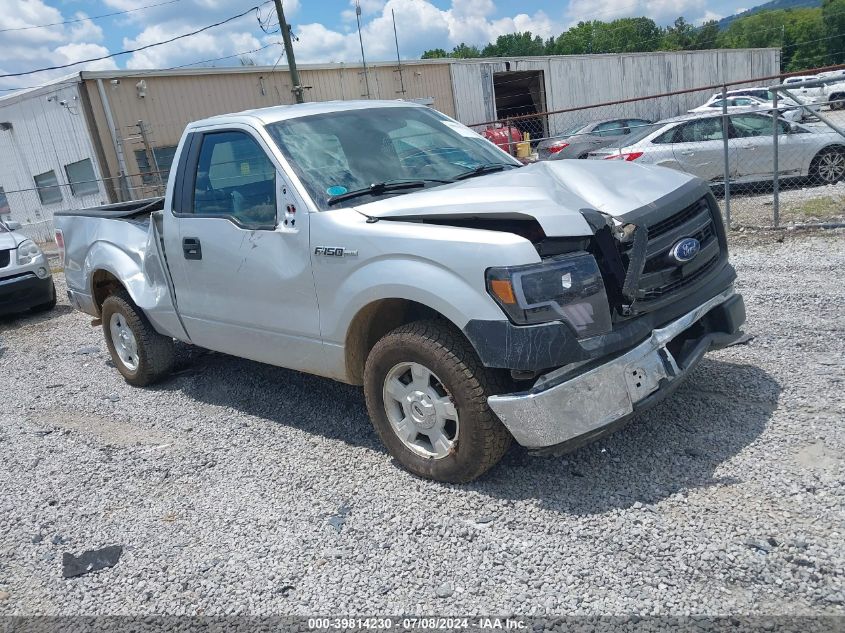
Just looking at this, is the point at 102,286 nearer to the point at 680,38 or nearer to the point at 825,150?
the point at 825,150

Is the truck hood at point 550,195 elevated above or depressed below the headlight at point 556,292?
above

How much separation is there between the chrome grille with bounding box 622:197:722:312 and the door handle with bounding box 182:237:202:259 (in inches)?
110

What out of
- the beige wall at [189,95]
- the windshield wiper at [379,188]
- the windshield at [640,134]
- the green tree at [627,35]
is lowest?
the windshield at [640,134]

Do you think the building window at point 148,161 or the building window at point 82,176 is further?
the building window at point 82,176

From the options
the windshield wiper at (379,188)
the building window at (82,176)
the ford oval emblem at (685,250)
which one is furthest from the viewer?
the building window at (82,176)

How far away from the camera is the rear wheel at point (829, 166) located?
37.4 feet

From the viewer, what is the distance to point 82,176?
72.6 feet

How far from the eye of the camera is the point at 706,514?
3121 mm

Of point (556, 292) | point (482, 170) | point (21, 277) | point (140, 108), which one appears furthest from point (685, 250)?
point (140, 108)

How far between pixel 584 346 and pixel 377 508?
136cm

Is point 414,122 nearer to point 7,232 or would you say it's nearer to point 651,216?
point 651,216

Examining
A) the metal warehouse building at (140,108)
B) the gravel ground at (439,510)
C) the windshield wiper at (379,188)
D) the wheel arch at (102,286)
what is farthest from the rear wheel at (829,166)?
the metal warehouse building at (140,108)

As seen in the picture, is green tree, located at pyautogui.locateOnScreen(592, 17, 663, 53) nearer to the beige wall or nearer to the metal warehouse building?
the metal warehouse building

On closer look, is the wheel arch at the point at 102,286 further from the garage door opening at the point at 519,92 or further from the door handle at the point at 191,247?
the garage door opening at the point at 519,92
